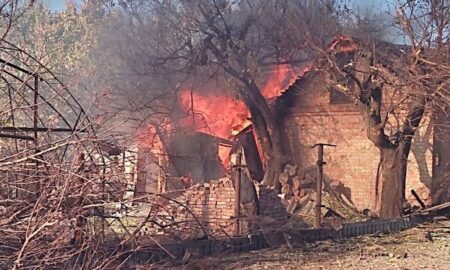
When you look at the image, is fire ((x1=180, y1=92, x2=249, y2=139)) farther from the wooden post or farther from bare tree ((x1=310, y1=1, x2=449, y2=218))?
the wooden post

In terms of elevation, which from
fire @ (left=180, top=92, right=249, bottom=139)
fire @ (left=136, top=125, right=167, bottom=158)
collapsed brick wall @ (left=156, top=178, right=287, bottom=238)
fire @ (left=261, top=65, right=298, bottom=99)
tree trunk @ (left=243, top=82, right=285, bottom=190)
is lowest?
collapsed brick wall @ (left=156, top=178, right=287, bottom=238)

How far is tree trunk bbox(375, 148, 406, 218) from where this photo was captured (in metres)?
16.6

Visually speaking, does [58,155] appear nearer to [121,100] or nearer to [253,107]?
[253,107]

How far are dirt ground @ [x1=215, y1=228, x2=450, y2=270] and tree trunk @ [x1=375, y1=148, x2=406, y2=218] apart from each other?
9.53 feet

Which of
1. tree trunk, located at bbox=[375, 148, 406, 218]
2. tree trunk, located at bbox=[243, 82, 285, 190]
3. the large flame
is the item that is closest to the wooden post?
tree trunk, located at bbox=[243, 82, 285, 190]

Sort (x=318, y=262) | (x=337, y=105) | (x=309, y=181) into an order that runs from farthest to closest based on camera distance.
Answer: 1. (x=337, y=105)
2. (x=309, y=181)
3. (x=318, y=262)

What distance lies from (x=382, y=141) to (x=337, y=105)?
463 centimetres

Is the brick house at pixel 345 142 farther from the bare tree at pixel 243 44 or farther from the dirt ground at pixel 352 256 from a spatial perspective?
the dirt ground at pixel 352 256

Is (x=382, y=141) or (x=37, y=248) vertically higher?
(x=382, y=141)

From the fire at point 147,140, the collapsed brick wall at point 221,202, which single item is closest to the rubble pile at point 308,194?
the collapsed brick wall at point 221,202

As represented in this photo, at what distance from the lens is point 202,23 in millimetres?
20531

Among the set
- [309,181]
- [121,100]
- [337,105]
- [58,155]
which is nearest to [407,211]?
[309,181]

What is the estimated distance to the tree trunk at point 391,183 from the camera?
16.6 metres

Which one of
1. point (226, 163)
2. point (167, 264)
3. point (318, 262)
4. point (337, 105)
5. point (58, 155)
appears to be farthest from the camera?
point (226, 163)
